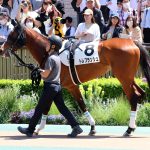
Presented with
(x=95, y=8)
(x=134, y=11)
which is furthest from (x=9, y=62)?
(x=134, y=11)

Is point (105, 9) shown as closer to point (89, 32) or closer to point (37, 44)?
point (89, 32)

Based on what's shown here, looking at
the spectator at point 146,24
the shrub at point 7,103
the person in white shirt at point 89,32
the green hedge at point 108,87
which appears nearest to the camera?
the person in white shirt at point 89,32

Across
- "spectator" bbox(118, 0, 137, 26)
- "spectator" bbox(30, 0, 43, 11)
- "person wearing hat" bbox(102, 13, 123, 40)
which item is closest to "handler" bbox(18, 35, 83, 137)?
"person wearing hat" bbox(102, 13, 123, 40)

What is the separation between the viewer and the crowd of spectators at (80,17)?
16516mm

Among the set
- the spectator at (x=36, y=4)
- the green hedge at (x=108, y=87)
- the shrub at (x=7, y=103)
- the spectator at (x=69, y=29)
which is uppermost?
the spectator at (x=36, y=4)

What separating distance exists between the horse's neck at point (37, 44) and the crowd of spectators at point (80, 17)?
12.9 ft

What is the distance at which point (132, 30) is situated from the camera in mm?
16109

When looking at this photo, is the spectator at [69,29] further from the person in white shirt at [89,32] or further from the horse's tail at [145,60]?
the horse's tail at [145,60]

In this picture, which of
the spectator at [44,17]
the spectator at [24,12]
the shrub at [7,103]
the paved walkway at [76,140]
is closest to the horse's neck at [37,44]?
the paved walkway at [76,140]

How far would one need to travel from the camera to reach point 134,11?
18781mm

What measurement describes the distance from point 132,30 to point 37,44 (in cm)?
483

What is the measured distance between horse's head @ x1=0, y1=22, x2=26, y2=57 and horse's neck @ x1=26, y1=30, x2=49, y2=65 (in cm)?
13

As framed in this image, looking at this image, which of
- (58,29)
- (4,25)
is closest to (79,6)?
(4,25)

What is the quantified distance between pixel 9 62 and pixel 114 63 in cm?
621
